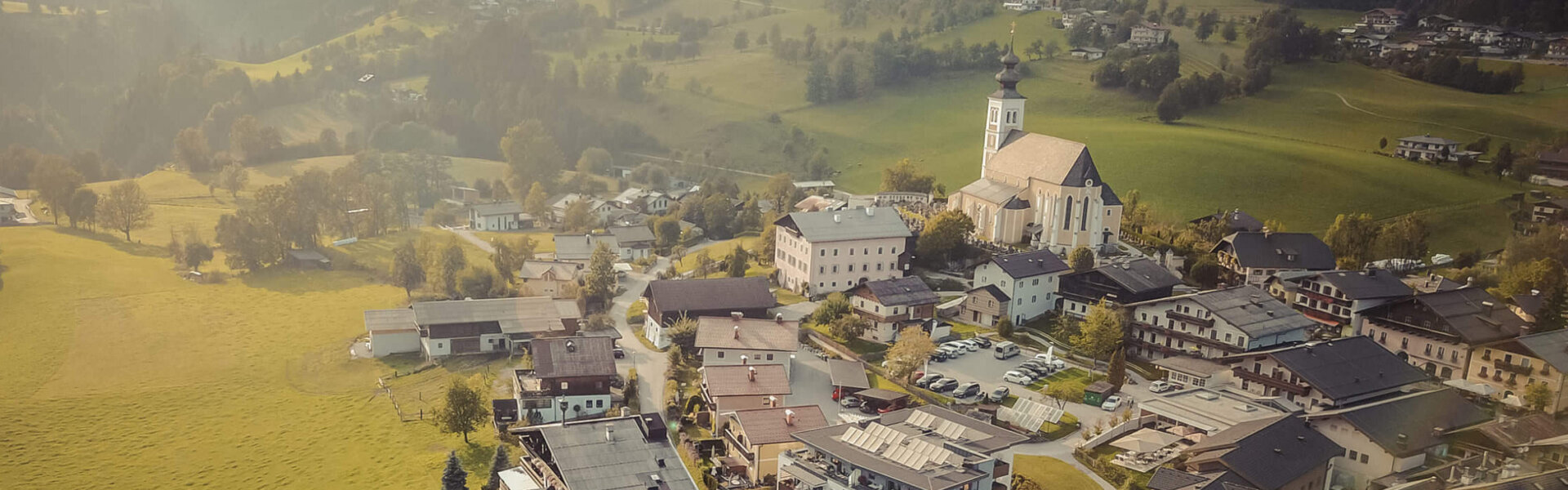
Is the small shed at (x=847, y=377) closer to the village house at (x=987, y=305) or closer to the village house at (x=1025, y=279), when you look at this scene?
the village house at (x=987, y=305)

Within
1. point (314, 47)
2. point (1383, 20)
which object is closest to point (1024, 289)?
point (1383, 20)

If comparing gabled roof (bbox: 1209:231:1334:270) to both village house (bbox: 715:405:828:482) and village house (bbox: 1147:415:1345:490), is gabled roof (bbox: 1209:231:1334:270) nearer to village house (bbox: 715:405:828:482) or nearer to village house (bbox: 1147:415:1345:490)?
village house (bbox: 1147:415:1345:490)

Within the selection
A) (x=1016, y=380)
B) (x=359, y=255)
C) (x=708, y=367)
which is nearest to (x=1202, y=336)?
(x=1016, y=380)

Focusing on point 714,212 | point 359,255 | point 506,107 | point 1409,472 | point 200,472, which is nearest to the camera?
point 1409,472

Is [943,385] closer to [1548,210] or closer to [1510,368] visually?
[1510,368]

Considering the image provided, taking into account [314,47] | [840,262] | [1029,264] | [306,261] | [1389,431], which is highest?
[314,47]

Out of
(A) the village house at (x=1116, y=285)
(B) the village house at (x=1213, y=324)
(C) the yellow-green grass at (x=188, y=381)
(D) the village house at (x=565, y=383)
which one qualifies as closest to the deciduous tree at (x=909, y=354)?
(A) the village house at (x=1116, y=285)

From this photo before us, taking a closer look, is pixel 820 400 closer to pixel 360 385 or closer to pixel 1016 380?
pixel 1016 380
